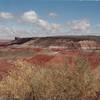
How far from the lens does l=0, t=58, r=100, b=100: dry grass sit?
89.0 ft

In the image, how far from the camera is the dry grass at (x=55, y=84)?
27125 millimetres

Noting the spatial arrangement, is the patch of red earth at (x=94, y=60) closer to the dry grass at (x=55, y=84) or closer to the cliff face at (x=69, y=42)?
the cliff face at (x=69, y=42)

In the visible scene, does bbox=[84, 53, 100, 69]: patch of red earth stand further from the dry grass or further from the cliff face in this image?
the dry grass

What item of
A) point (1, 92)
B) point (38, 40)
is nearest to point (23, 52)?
point (38, 40)

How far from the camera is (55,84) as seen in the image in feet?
90.2

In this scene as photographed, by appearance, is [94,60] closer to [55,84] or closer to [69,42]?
[69,42]

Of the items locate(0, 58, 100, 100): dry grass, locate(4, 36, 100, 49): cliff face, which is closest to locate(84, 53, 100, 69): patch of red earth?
locate(4, 36, 100, 49): cliff face

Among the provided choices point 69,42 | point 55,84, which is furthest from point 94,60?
point 55,84

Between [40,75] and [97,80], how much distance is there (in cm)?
560

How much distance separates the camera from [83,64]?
90.9ft

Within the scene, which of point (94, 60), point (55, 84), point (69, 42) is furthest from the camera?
point (69, 42)

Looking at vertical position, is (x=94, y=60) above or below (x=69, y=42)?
below

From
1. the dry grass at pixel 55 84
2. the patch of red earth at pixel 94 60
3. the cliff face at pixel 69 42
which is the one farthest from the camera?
the cliff face at pixel 69 42

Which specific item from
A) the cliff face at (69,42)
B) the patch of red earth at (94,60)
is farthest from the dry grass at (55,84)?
the cliff face at (69,42)
